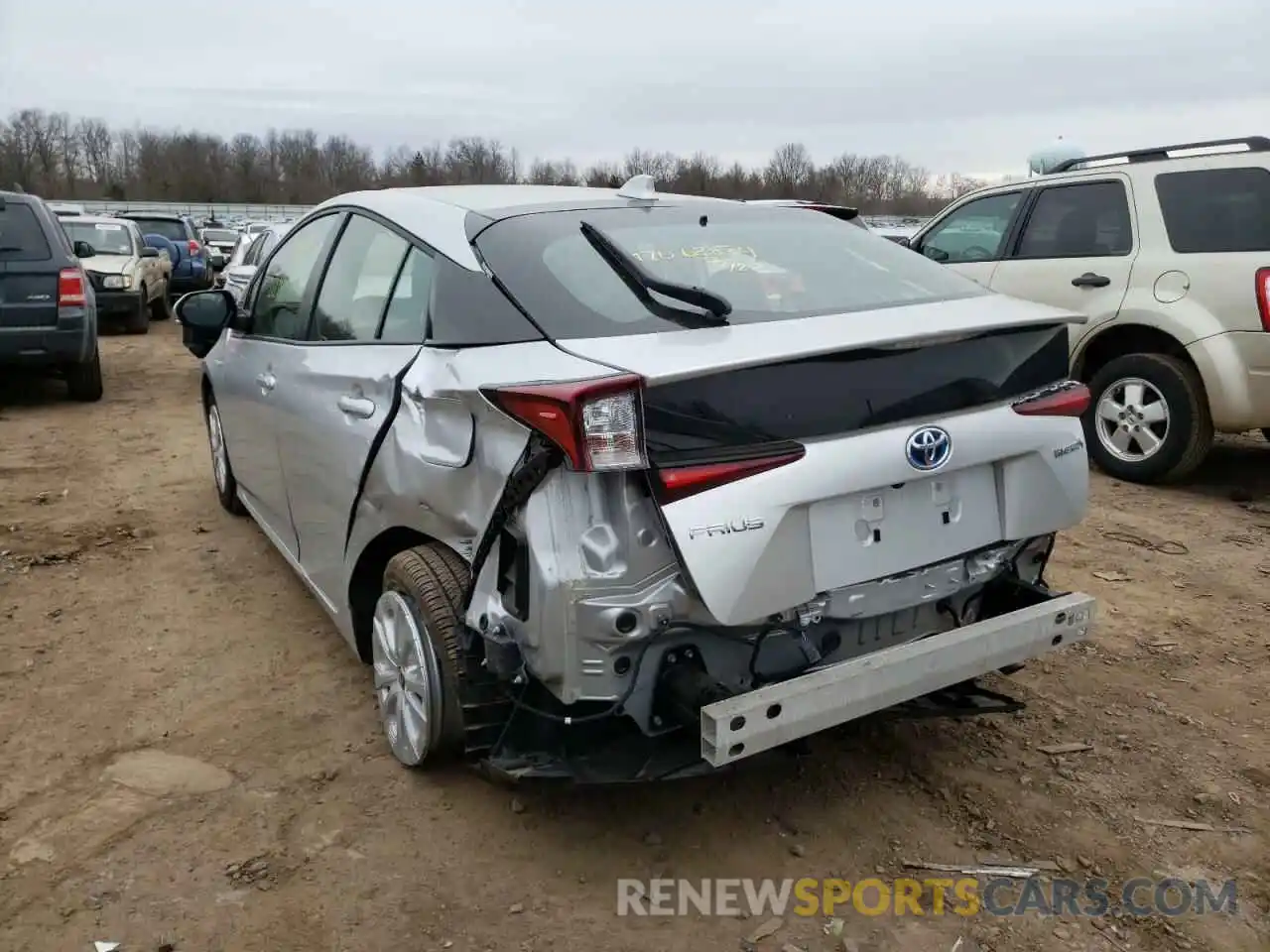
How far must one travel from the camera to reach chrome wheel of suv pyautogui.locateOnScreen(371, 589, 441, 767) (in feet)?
9.27

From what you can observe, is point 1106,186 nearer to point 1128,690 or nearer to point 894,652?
point 1128,690

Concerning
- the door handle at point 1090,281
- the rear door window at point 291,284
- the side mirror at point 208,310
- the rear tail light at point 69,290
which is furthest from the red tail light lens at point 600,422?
the rear tail light at point 69,290

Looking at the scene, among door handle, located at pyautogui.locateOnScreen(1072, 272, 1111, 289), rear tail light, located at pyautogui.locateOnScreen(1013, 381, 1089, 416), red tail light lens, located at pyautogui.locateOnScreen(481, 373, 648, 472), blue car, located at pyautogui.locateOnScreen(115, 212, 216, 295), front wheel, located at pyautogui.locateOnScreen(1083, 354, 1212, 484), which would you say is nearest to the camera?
red tail light lens, located at pyautogui.locateOnScreen(481, 373, 648, 472)

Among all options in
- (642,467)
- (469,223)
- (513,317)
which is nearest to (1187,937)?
(642,467)

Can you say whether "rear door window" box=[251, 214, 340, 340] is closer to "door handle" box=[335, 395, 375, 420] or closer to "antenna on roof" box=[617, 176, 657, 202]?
"door handle" box=[335, 395, 375, 420]

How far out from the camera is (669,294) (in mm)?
→ 2555

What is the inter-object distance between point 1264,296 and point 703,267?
4107 mm

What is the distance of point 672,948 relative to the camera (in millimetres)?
2385

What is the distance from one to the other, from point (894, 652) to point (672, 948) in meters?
0.87

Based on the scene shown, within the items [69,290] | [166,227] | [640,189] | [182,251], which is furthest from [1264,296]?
[166,227]

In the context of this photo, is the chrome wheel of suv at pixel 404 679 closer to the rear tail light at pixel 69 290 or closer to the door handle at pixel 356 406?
the door handle at pixel 356 406

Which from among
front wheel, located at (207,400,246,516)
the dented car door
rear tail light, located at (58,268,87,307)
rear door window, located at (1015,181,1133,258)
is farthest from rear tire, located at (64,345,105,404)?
rear door window, located at (1015,181,1133,258)

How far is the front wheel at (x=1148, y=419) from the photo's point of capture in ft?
19.5

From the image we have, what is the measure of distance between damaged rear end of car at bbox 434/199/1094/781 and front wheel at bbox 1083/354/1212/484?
11.9 ft
